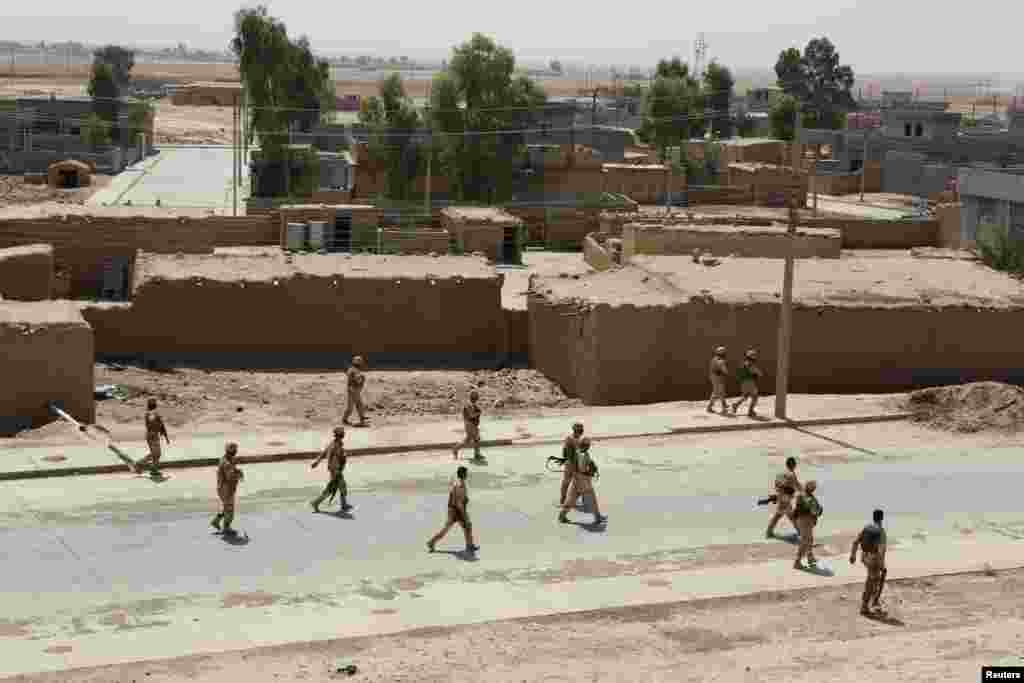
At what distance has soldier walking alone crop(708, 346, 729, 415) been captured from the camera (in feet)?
89.7

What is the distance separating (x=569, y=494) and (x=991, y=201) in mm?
35049

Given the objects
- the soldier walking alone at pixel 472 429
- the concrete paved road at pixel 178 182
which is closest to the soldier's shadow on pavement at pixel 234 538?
the soldier walking alone at pixel 472 429

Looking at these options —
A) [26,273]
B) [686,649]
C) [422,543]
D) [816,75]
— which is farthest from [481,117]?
[816,75]

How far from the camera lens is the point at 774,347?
29750 mm

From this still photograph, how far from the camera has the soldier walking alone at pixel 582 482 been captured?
21359mm

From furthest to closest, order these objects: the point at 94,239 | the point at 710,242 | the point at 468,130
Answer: the point at 468,130
the point at 710,242
the point at 94,239

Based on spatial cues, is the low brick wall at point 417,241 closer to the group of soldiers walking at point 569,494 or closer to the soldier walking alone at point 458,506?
the group of soldiers walking at point 569,494

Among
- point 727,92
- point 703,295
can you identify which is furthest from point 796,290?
point 727,92

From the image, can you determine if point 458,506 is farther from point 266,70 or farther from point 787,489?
point 266,70

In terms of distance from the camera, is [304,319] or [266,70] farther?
[266,70]

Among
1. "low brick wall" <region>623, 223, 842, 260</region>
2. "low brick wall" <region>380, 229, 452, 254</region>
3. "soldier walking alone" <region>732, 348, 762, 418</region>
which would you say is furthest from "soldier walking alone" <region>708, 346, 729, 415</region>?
"low brick wall" <region>380, 229, 452, 254</region>

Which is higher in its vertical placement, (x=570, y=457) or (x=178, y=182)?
(x=178, y=182)

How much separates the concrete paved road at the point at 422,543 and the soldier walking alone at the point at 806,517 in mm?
290

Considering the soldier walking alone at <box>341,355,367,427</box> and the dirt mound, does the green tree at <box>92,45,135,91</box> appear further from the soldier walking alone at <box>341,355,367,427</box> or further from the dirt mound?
the dirt mound
